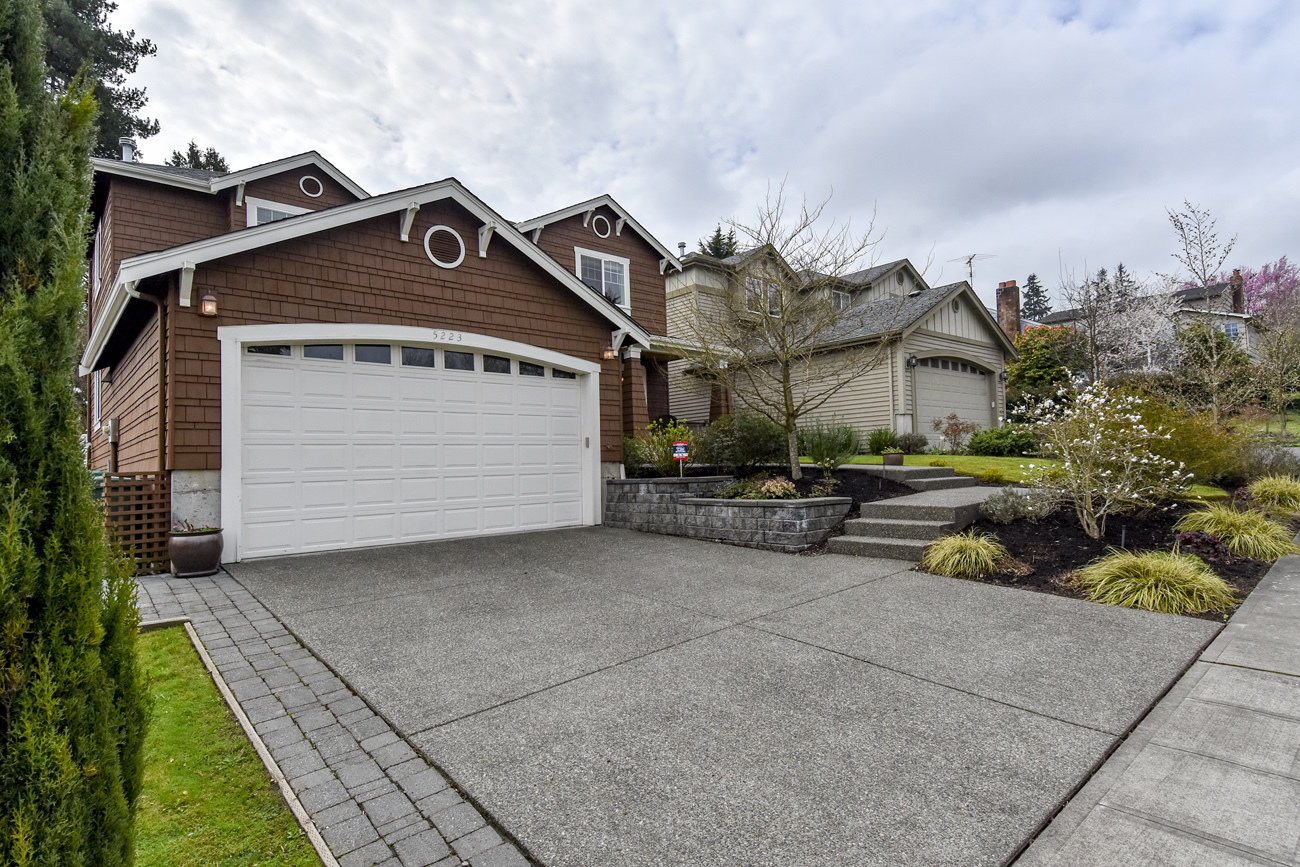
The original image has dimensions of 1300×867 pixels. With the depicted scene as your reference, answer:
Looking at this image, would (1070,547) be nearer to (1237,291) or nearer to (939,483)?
(939,483)

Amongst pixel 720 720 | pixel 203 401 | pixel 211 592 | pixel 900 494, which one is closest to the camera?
pixel 720 720

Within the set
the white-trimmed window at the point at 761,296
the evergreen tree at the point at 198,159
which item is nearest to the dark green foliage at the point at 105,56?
the evergreen tree at the point at 198,159

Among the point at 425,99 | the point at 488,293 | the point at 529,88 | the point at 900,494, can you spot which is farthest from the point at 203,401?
the point at 900,494

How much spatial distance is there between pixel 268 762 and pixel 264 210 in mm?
12163

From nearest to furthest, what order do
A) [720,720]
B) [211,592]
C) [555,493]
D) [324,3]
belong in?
[720,720]
[211,592]
[324,3]
[555,493]

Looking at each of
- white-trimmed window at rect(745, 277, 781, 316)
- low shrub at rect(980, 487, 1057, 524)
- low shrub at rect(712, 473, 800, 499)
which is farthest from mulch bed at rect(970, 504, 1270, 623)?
white-trimmed window at rect(745, 277, 781, 316)

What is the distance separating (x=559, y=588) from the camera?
18.6ft

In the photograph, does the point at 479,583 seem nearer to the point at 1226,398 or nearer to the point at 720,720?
→ the point at 720,720

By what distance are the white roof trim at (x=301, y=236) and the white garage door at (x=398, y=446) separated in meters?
1.17

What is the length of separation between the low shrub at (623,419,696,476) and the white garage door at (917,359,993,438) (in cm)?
776

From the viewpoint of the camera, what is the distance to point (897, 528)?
22.7 ft

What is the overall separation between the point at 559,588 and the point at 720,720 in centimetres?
295

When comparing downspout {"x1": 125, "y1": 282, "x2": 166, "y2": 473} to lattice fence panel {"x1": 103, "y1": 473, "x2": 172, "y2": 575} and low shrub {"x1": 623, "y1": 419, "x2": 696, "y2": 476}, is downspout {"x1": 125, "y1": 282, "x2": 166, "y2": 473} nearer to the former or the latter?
lattice fence panel {"x1": 103, "y1": 473, "x2": 172, "y2": 575}

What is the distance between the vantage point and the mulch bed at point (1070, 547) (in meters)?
5.32
